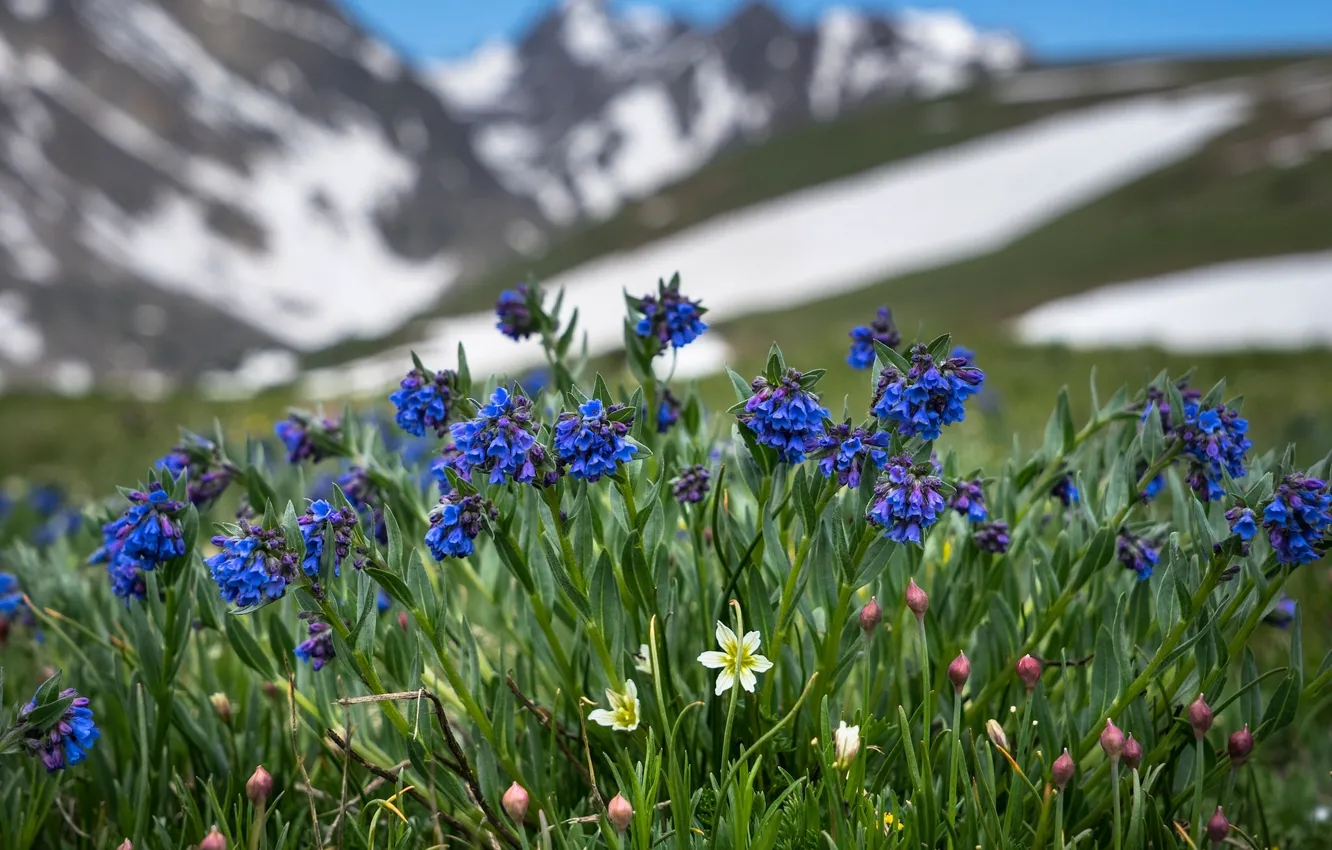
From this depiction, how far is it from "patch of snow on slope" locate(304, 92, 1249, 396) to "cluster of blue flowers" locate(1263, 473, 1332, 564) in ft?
80.0

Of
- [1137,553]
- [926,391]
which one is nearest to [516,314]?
[926,391]

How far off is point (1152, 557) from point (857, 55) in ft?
536

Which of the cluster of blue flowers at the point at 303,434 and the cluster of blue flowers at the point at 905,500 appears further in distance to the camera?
the cluster of blue flowers at the point at 303,434

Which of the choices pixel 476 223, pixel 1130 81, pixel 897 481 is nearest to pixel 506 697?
pixel 897 481

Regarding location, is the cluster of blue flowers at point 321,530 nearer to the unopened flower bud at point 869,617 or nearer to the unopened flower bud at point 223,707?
the unopened flower bud at point 223,707

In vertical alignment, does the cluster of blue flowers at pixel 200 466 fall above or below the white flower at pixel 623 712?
above

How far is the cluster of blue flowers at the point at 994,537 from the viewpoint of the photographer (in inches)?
79.0

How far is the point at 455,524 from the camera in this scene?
5.06 feet

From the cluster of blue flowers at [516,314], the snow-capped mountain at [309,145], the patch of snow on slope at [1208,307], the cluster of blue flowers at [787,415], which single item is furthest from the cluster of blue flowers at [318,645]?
the snow-capped mountain at [309,145]

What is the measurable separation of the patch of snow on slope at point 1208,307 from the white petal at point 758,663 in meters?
14.1

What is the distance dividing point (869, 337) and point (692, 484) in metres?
0.53

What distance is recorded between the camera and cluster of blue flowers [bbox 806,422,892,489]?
1623 mm

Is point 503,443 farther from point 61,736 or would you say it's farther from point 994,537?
point 994,537

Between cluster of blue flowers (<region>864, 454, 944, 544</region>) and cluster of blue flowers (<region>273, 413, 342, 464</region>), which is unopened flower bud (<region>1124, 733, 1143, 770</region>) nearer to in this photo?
cluster of blue flowers (<region>864, 454, 944, 544</region>)
